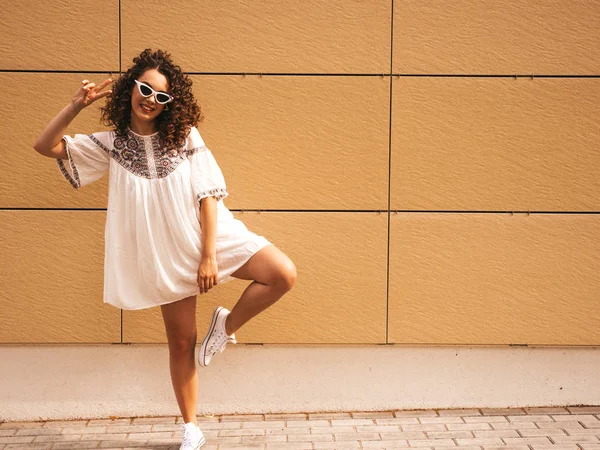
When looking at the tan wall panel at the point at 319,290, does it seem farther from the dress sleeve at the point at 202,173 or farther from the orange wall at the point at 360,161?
the dress sleeve at the point at 202,173

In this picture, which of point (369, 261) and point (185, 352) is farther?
point (369, 261)

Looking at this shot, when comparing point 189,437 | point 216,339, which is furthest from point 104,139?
point 189,437

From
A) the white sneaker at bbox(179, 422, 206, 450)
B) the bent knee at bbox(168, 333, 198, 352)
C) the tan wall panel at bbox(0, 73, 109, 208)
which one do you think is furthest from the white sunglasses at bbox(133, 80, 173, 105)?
the white sneaker at bbox(179, 422, 206, 450)

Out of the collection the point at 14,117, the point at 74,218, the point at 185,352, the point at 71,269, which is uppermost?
the point at 14,117

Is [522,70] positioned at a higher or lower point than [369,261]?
higher

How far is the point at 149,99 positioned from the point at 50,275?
1.36 meters

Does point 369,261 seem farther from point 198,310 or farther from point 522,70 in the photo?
point 522,70

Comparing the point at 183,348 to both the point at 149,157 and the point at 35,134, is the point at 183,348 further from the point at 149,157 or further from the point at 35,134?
the point at 35,134

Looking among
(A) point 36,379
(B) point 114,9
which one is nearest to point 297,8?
(B) point 114,9

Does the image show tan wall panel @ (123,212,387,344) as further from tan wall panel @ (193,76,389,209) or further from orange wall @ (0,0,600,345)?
tan wall panel @ (193,76,389,209)

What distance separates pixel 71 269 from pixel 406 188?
6.42ft

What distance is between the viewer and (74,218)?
4188 millimetres

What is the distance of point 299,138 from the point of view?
4.19m

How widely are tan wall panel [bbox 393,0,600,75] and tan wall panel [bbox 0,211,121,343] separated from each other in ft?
6.63
